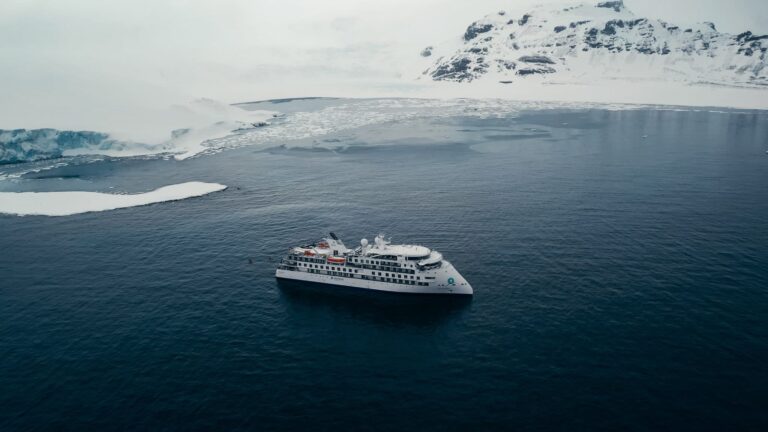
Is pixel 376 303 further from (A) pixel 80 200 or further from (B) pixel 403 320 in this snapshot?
(A) pixel 80 200

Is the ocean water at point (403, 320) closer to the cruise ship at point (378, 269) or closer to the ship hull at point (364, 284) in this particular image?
the ship hull at point (364, 284)

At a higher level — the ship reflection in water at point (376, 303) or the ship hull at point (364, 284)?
the ship hull at point (364, 284)

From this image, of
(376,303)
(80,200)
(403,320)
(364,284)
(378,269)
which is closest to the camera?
(403,320)

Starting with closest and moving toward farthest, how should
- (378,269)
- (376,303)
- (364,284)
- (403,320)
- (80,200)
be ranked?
(403,320) → (376,303) → (378,269) → (364,284) → (80,200)

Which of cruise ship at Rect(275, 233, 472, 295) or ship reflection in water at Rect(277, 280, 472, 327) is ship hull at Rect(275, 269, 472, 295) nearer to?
cruise ship at Rect(275, 233, 472, 295)

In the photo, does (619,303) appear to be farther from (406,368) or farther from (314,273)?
(314,273)

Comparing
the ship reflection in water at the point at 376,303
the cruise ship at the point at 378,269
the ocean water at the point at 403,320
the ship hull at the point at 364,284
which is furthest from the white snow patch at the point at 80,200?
the ship reflection in water at the point at 376,303

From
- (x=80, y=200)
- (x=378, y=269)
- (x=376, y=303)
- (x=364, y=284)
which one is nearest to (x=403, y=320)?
(x=376, y=303)
